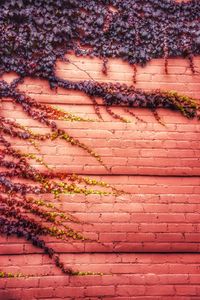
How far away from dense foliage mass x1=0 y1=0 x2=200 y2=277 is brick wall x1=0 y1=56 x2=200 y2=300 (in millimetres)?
109

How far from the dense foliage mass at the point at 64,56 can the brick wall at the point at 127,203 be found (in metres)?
0.11

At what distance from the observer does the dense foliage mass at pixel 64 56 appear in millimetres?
4320

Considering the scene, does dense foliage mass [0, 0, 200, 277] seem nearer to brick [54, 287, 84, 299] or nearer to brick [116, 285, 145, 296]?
brick [54, 287, 84, 299]

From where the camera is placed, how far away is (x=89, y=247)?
14.0 feet

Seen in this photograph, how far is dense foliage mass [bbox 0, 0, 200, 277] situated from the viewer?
4.32 meters

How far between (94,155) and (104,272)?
1595mm

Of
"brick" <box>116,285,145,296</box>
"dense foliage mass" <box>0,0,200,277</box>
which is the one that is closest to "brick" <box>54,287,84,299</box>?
"brick" <box>116,285,145,296</box>

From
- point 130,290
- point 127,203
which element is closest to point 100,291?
point 130,290

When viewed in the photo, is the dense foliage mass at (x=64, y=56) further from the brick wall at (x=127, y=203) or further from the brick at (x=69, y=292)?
the brick at (x=69, y=292)

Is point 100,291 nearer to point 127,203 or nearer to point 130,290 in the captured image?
point 130,290

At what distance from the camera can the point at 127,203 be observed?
4391 millimetres

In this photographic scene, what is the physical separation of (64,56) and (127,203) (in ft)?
7.66

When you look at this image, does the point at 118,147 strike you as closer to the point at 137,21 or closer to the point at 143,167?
the point at 143,167

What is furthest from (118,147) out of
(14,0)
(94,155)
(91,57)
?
(14,0)
